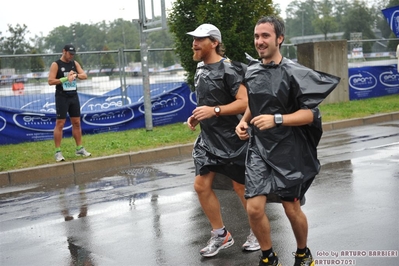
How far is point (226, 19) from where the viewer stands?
1434 cm

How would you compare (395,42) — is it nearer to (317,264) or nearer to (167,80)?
(167,80)

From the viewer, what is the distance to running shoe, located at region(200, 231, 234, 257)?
5.60 m

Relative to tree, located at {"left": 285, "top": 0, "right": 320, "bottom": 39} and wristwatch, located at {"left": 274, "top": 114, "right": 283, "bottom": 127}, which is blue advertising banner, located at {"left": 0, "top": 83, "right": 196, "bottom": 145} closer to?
wristwatch, located at {"left": 274, "top": 114, "right": 283, "bottom": 127}

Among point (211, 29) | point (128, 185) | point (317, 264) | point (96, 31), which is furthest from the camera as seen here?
point (96, 31)

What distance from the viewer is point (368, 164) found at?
31.3 ft

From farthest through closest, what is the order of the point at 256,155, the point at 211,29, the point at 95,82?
the point at 95,82 → the point at 211,29 → the point at 256,155

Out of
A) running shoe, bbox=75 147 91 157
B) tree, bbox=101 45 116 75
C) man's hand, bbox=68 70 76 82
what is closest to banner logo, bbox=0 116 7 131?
running shoe, bbox=75 147 91 157

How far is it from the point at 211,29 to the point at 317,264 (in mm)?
2126

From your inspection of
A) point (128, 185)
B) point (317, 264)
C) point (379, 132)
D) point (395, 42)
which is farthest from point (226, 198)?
point (395, 42)

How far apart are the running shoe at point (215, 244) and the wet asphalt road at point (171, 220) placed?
0.06 meters

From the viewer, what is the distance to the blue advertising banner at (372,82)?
1989 centimetres

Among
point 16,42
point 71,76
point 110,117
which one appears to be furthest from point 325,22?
point 71,76

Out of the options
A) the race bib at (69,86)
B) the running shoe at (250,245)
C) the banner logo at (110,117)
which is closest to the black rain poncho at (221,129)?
the running shoe at (250,245)

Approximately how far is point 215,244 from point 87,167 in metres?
5.66
